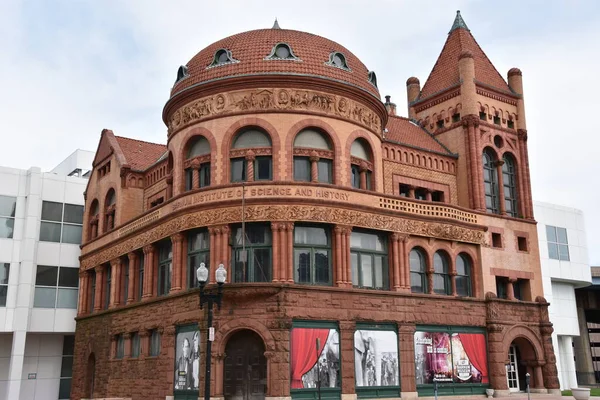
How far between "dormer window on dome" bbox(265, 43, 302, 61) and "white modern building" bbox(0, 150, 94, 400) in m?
22.1

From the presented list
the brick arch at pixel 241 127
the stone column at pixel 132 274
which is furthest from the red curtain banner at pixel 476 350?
the stone column at pixel 132 274

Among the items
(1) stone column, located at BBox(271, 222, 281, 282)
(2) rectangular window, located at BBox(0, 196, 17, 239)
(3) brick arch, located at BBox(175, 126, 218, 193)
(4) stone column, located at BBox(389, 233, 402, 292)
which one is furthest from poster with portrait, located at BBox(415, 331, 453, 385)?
(2) rectangular window, located at BBox(0, 196, 17, 239)

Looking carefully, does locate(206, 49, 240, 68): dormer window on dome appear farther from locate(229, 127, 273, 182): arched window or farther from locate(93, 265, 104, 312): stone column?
locate(93, 265, 104, 312): stone column

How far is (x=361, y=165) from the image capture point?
34625 millimetres

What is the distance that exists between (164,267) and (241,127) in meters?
9.01

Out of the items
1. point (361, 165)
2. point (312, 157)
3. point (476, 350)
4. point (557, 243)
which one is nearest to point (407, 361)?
point (476, 350)

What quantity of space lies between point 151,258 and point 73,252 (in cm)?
1431

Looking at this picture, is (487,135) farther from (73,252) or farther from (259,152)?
(73,252)

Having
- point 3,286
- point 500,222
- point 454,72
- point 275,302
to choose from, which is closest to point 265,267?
point 275,302

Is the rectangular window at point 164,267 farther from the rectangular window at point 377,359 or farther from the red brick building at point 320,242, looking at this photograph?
the rectangular window at point 377,359

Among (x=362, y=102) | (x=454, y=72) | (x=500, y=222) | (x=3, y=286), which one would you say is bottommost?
(x=3, y=286)

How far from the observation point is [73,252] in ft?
159

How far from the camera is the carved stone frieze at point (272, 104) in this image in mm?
33000

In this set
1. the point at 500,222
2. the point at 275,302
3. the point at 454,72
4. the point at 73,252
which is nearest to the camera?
the point at 275,302
